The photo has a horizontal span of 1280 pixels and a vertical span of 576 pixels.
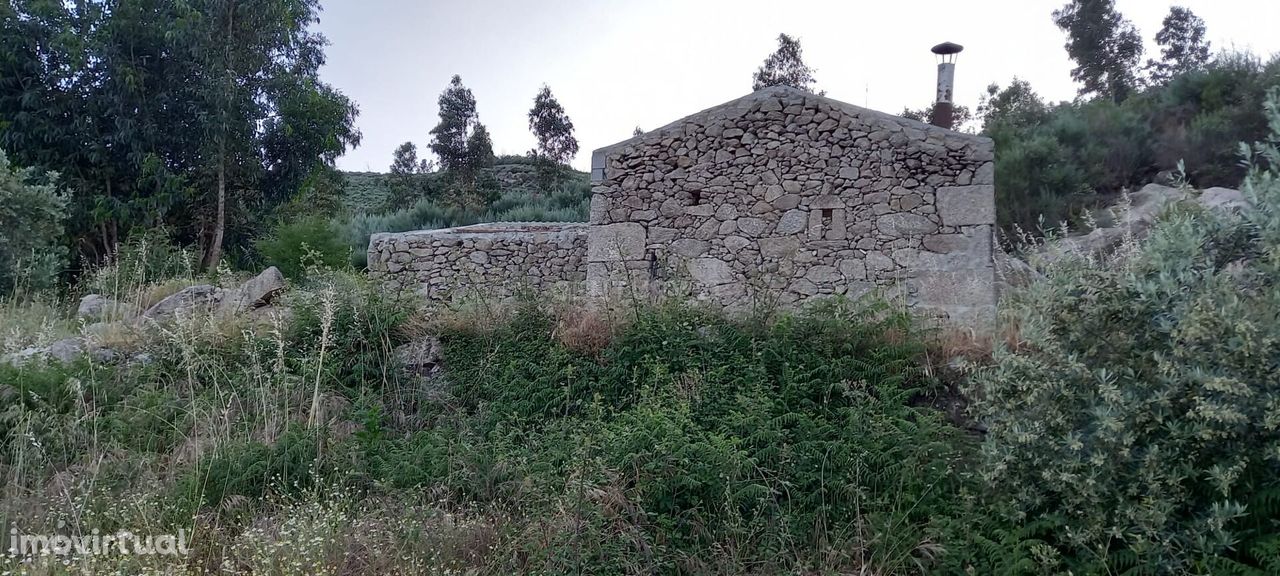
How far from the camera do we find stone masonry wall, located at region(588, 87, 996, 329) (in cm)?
779

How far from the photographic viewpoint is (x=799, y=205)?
8.30m

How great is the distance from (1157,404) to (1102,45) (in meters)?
27.4

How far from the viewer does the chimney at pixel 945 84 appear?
10.2 meters

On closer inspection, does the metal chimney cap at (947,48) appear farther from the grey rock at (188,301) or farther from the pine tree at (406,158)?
the pine tree at (406,158)

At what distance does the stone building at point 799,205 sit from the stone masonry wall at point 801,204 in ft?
0.04

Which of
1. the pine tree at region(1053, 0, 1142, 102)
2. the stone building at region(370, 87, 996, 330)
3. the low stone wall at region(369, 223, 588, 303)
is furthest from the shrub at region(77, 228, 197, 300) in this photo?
the pine tree at region(1053, 0, 1142, 102)

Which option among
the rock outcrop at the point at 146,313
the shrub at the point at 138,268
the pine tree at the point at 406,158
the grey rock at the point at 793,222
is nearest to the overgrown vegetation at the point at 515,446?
the rock outcrop at the point at 146,313

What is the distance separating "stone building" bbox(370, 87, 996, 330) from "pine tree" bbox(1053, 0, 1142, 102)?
21626mm

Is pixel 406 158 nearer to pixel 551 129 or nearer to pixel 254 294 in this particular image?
pixel 551 129

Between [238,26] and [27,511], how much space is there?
1236 centimetres

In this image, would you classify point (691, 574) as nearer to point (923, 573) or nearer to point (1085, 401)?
point (923, 573)

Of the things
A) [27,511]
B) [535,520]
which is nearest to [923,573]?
[535,520]

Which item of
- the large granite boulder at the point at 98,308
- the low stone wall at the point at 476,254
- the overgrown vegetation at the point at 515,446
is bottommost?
the overgrown vegetation at the point at 515,446

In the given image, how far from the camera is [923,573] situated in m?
3.47
